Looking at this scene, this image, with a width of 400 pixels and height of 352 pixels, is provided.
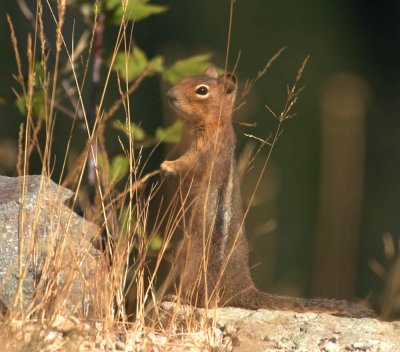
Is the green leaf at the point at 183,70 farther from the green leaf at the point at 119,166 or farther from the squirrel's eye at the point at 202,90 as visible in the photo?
the green leaf at the point at 119,166

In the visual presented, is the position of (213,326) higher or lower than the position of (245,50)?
lower

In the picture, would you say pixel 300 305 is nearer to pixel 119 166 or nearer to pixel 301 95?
pixel 119 166

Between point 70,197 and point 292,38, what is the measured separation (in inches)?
101

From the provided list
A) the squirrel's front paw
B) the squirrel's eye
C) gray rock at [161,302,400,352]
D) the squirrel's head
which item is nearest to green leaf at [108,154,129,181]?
the squirrel's front paw

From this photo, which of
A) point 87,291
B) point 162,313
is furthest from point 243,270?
point 87,291

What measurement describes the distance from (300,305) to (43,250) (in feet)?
4.41

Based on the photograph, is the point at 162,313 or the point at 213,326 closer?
the point at 213,326

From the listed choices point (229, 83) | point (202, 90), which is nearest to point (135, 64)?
point (202, 90)

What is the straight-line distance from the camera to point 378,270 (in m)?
7.19

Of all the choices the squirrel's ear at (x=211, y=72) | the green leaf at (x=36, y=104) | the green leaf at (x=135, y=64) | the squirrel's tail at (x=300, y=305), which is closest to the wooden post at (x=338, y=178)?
the squirrel's tail at (x=300, y=305)

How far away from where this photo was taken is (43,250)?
5047 mm

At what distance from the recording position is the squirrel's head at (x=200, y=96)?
5.80 meters

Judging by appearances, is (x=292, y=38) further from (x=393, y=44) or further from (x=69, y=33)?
(x=69, y=33)

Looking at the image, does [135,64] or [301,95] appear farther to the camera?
[301,95]
